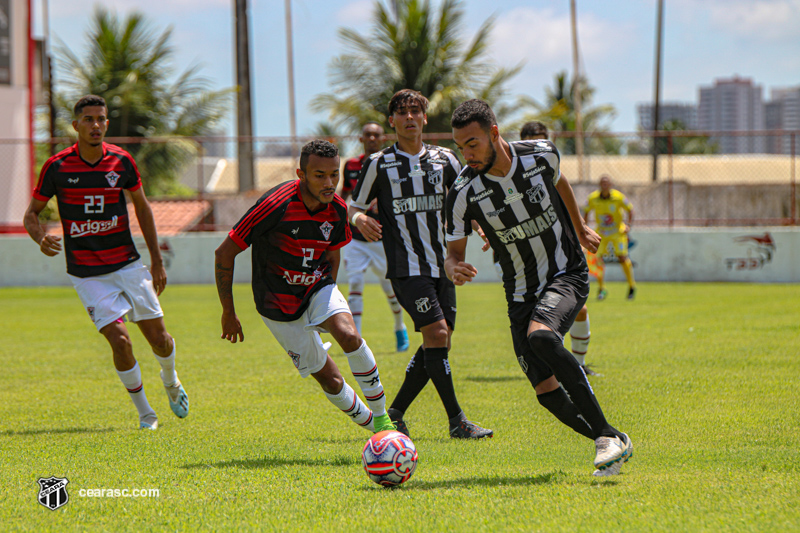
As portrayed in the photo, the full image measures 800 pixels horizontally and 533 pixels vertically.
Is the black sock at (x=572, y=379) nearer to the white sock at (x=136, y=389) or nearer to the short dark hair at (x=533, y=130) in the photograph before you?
the white sock at (x=136, y=389)

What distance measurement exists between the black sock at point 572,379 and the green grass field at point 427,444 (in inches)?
10.4

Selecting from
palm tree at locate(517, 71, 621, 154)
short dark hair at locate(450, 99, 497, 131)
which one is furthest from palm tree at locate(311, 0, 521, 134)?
short dark hair at locate(450, 99, 497, 131)

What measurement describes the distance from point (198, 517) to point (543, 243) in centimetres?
231

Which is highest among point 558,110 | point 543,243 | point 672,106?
point 672,106

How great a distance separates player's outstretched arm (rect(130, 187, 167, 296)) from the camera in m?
6.44

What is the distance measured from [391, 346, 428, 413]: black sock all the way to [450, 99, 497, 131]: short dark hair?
1851 mm

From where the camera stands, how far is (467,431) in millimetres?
5477

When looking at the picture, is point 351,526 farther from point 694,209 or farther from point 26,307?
point 694,209

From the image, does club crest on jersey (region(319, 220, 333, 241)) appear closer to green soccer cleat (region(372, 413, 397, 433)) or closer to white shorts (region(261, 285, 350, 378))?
white shorts (region(261, 285, 350, 378))

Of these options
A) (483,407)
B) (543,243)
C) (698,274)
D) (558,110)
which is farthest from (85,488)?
(558,110)

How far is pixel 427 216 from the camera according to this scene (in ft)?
19.5

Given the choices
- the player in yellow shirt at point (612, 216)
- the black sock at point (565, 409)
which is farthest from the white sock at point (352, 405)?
the player in yellow shirt at point (612, 216)

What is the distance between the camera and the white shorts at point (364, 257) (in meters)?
10.3

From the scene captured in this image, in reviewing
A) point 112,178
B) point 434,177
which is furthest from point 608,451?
point 112,178
